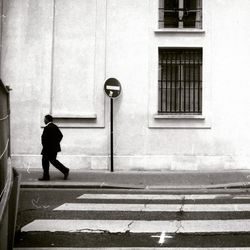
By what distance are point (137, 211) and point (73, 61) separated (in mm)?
7858

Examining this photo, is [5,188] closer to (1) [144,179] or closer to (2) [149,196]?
(2) [149,196]

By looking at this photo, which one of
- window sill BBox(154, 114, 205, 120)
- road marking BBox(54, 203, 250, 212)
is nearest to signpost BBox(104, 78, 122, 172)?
window sill BBox(154, 114, 205, 120)

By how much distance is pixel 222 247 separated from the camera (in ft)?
17.9

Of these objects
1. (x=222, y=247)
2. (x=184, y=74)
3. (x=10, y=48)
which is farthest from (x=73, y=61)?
(x=222, y=247)

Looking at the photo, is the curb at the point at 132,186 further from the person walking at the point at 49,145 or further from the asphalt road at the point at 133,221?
the asphalt road at the point at 133,221

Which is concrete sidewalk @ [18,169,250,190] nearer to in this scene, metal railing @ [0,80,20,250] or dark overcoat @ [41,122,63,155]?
dark overcoat @ [41,122,63,155]

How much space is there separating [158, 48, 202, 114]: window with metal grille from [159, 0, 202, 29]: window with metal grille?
2.75 ft

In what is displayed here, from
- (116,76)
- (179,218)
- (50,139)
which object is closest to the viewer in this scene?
(179,218)

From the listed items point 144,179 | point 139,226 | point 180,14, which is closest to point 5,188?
point 139,226

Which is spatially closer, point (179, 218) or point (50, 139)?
point (179, 218)

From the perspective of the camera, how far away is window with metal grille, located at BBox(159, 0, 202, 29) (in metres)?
15.1

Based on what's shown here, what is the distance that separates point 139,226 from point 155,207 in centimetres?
169

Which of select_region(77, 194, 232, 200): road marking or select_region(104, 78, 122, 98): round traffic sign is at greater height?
select_region(104, 78, 122, 98): round traffic sign

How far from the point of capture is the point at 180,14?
1516 cm
